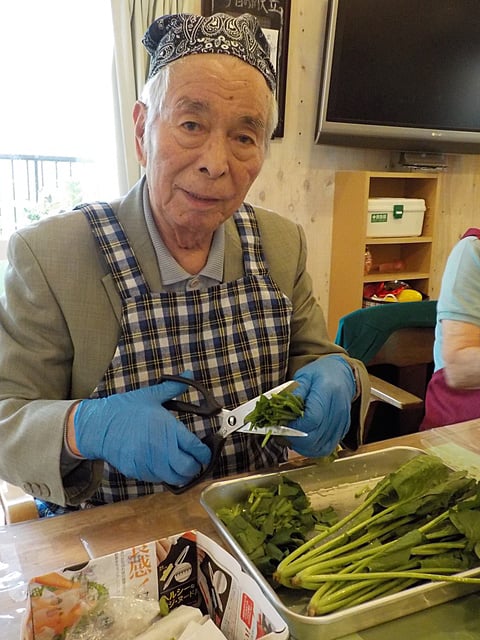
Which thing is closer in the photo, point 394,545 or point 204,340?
point 394,545

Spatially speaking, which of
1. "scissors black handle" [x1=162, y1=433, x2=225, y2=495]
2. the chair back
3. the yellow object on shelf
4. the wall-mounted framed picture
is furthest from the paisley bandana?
the yellow object on shelf

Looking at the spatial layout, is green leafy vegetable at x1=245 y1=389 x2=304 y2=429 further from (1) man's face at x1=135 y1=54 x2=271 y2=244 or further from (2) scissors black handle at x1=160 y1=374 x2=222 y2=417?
(1) man's face at x1=135 y1=54 x2=271 y2=244

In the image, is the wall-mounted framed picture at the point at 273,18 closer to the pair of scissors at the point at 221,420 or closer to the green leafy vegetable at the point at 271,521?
the pair of scissors at the point at 221,420

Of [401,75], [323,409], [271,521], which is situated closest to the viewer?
[271,521]

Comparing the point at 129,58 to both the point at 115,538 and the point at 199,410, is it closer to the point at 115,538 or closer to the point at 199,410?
the point at 199,410

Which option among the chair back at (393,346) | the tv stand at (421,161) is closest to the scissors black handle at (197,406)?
the chair back at (393,346)

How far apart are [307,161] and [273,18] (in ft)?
2.26

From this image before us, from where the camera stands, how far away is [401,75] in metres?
2.92

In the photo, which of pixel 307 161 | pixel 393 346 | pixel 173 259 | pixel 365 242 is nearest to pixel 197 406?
pixel 173 259

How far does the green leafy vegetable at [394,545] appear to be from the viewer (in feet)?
2.44

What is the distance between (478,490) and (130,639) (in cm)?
53

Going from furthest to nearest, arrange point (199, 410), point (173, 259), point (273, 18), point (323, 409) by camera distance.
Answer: point (273, 18), point (173, 259), point (323, 409), point (199, 410)

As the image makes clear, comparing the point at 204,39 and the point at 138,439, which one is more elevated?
the point at 204,39

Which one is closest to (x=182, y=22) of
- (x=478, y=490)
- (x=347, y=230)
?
(x=478, y=490)
